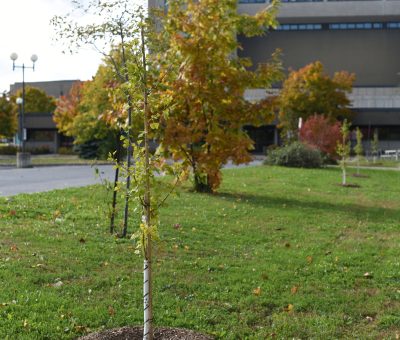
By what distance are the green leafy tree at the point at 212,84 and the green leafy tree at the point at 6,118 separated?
4114 cm

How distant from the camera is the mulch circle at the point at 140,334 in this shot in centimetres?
467

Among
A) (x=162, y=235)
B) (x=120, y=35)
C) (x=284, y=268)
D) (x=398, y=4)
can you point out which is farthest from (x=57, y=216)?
(x=398, y=4)

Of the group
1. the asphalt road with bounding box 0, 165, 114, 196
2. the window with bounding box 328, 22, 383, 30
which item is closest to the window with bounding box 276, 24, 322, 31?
the window with bounding box 328, 22, 383, 30

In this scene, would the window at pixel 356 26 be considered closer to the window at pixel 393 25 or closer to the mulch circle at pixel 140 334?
the window at pixel 393 25

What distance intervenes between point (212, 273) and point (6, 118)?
49.6 meters

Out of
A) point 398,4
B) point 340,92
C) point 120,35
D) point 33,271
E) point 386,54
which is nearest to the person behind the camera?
point 33,271

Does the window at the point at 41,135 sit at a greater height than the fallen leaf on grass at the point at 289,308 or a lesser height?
greater

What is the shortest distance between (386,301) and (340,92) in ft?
165

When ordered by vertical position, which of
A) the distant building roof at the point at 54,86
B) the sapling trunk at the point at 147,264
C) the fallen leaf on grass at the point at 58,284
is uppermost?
the distant building roof at the point at 54,86

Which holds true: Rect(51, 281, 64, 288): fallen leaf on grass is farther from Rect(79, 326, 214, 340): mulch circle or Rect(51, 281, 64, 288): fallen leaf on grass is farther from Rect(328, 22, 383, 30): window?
Rect(328, 22, 383, 30): window


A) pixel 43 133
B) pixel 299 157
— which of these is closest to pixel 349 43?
pixel 43 133

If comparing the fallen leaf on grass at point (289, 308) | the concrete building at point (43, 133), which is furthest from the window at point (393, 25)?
the fallen leaf on grass at point (289, 308)

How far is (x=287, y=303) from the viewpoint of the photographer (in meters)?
5.79

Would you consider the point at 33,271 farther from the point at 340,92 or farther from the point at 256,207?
the point at 340,92
